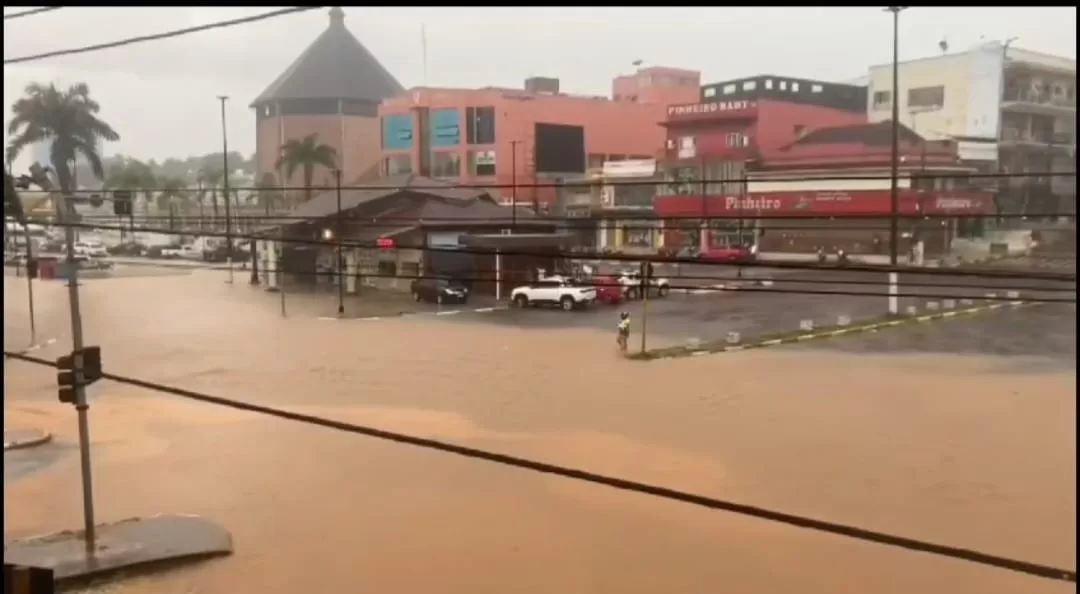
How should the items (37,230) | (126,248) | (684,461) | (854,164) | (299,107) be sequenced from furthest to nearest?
1. (126,248)
2. (37,230)
3. (854,164)
4. (299,107)
5. (684,461)

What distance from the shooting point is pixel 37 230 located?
21.2 ft

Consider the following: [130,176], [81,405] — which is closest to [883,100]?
[130,176]

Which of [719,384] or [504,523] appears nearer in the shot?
[504,523]

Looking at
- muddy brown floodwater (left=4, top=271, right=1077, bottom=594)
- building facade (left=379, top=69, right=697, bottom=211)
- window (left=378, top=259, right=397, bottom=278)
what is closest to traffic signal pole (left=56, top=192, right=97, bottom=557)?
muddy brown floodwater (left=4, top=271, right=1077, bottom=594)

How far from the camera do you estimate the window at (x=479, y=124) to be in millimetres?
5285

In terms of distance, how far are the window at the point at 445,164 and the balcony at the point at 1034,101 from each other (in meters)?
4.03

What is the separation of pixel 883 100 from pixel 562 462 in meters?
5.34

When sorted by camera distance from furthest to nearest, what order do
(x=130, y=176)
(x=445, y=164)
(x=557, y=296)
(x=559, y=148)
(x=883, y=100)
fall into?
(x=883, y=100) < (x=557, y=296) < (x=559, y=148) < (x=445, y=164) < (x=130, y=176)

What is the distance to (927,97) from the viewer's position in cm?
767

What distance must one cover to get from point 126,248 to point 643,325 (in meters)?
5.57

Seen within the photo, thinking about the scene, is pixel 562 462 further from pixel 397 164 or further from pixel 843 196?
pixel 843 196

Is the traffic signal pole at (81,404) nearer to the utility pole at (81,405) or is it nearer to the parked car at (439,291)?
the utility pole at (81,405)

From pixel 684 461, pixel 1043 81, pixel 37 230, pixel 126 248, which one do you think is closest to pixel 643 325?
pixel 684 461

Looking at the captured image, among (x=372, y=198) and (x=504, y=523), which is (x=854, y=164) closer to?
(x=372, y=198)
